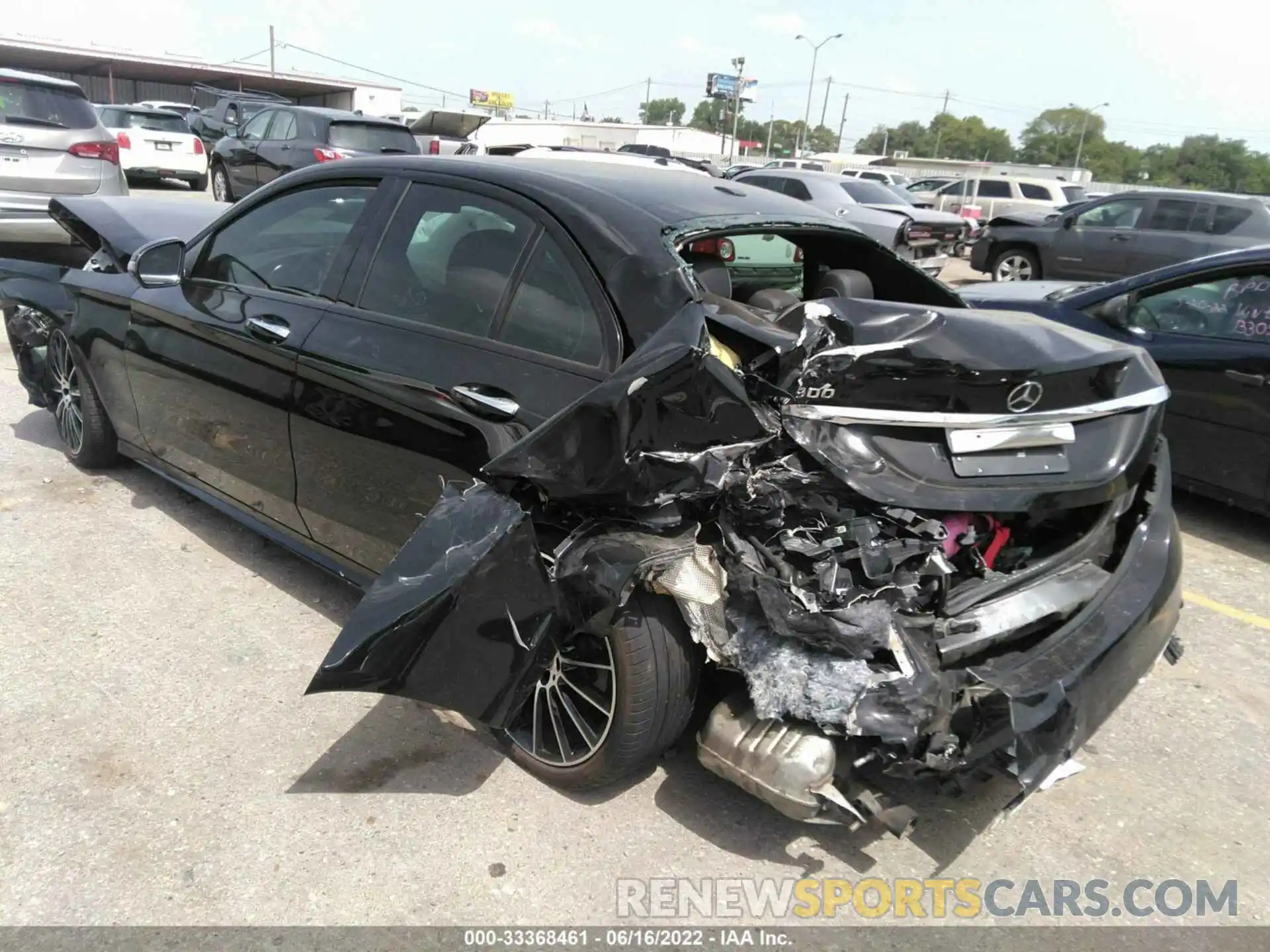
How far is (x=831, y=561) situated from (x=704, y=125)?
449 ft

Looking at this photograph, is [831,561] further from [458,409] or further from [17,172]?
[17,172]

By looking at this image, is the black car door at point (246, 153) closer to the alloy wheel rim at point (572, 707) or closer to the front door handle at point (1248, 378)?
the front door handle at point (1248, 378)

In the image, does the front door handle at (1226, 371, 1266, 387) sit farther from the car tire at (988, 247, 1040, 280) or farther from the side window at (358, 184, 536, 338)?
the car tire at (988, 247, 1040, 280)

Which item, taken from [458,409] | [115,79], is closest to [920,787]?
[458,409]

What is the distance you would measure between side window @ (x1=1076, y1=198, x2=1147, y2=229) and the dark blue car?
8.13m

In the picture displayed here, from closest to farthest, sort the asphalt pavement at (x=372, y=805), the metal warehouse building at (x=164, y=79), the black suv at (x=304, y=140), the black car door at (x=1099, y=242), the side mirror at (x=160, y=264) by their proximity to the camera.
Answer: the asphalt pavement at (x=372, y=805)
the side mirror at (x=160, y=264)
the black car door at (x=1099, y=242)
the black suv at (x=304, y=140)
the metal warehouse building at (x=164, y=79)

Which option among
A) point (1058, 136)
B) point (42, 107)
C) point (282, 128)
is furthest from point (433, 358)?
point (1058, 136)

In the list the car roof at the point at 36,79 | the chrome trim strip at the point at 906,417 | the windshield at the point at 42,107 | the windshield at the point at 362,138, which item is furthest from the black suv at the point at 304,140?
the chrome trim strip at the point at 906,417

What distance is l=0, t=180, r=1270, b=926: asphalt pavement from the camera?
96.3 inches

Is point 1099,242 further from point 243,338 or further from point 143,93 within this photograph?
point 143,93

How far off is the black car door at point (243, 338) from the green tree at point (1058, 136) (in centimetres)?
10613

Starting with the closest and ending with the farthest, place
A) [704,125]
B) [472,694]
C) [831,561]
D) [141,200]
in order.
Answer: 1. [831,561]
2. [472,694]
3. [141,200]
4. [704,125]

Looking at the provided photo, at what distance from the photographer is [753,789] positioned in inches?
95.2

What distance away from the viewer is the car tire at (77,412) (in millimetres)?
4727
